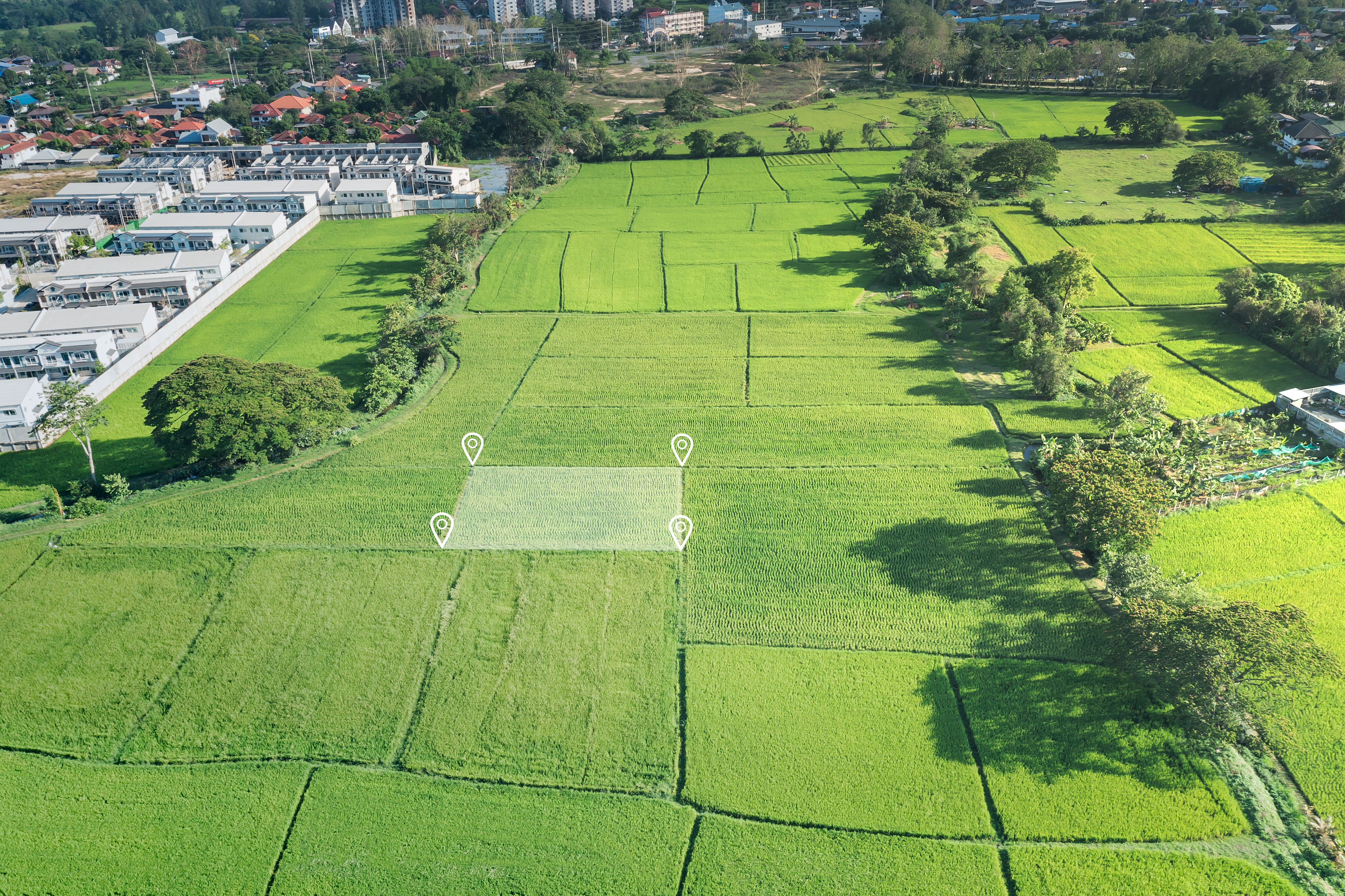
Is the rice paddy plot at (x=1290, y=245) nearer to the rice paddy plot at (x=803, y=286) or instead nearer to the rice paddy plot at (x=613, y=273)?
the rice paddy plot at (x=803, y=286)

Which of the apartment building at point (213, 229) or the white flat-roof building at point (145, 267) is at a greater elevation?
the apartment building at point (213, 229)

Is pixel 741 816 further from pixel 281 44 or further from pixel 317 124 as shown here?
pixel 281 44

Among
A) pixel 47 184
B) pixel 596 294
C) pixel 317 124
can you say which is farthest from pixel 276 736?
pixel 317 124

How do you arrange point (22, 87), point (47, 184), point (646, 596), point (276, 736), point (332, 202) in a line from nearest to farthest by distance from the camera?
point (276, 736)
point (646, 596)
point (332, 202)
point (47, 184)
point (22, 87)

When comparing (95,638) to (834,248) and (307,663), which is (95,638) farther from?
(834,248)

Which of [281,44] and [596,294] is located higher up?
[281,44]

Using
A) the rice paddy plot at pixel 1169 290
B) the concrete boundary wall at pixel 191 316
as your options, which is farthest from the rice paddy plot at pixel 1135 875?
the concrete boundary wall at pixel 191 316

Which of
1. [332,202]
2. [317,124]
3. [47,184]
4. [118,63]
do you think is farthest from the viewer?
[118,63]
